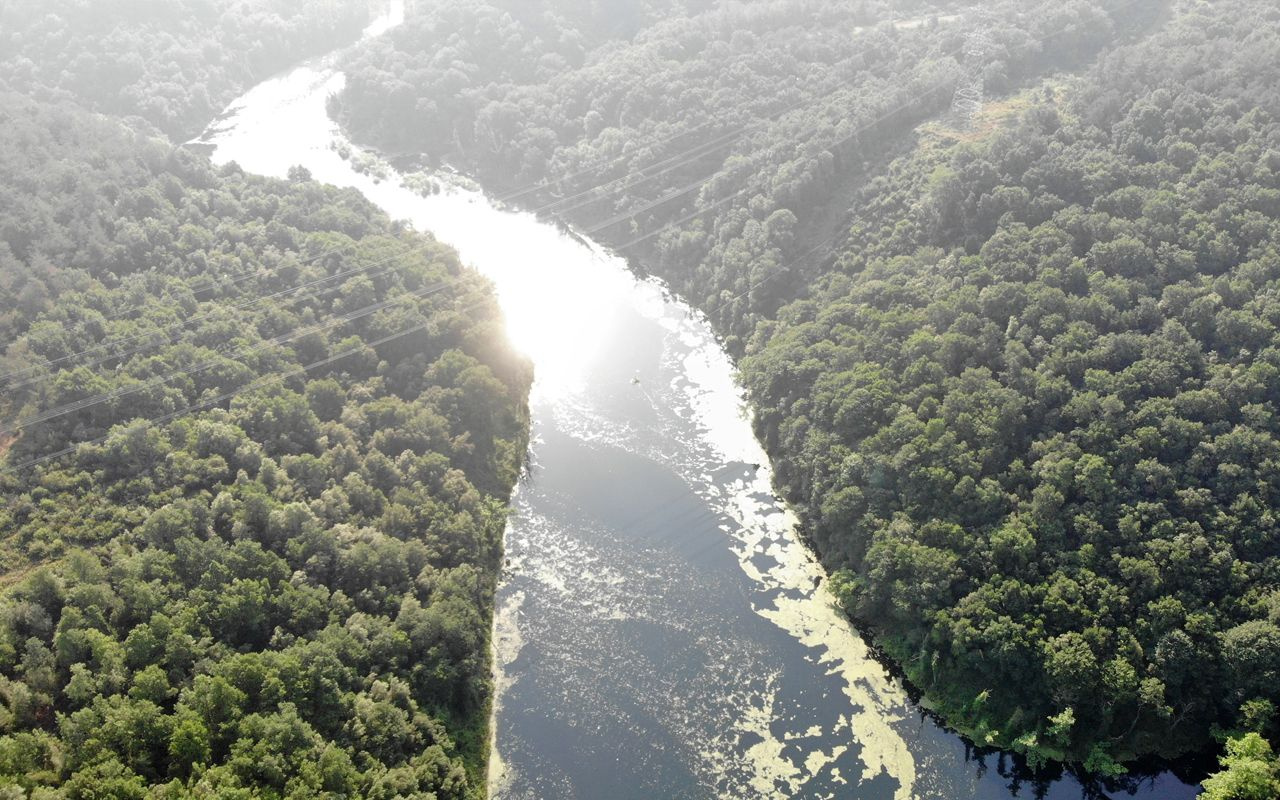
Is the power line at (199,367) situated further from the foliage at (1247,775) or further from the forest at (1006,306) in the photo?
the foliage at (1247,775)

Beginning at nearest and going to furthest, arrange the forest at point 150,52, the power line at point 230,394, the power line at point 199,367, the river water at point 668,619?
1. the river water at point 668,619
2. the power line at point 230,394
3. the power line at point 199,367
4. the forest at point 150,52

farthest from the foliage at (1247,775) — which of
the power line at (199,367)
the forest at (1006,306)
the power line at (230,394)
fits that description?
the power line at (199,367)

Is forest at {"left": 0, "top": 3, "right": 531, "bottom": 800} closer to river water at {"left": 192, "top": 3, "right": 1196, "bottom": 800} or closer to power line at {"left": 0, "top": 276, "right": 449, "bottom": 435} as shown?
power line at {"left": 0, "top": 276, "right": 449, "bottom": 435}

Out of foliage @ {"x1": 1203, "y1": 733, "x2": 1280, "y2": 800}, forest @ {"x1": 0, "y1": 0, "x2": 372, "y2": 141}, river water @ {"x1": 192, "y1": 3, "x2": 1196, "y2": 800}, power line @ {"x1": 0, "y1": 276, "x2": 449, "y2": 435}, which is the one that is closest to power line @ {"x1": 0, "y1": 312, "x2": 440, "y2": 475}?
power line @ {"x1": 0, "y1": 276, "x2": 449, "y2": 435}

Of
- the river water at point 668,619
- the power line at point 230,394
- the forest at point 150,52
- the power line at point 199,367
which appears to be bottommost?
the river water at point 668,619

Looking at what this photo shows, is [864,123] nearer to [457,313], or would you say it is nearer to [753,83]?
[753,83]

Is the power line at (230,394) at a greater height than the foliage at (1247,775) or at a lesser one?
greater

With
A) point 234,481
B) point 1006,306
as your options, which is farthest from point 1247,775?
point 234,481

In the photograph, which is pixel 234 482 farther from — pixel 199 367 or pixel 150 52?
pixel 150 52
